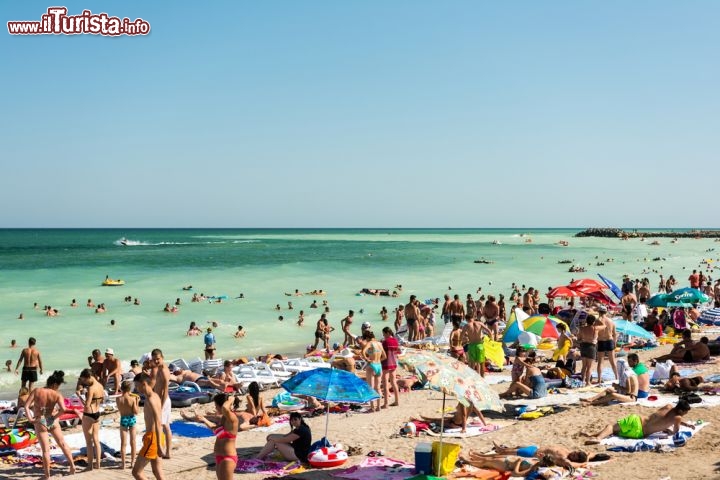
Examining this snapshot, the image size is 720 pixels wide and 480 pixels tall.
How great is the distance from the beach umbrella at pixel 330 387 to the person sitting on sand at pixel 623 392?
435cm

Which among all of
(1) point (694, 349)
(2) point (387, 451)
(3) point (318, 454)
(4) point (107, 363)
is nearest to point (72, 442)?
(4) point (107, 363)

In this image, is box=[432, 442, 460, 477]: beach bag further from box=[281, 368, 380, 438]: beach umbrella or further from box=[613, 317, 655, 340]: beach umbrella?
box=[613, 317, 655, 340]: beach umbrella

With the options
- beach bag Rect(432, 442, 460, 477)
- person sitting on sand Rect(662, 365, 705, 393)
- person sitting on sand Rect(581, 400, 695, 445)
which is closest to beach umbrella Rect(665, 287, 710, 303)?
person sitting on sand Rect(662, 365, 705, 393)

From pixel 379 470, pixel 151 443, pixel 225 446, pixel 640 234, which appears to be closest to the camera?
pixel 225 446

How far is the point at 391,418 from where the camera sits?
10.8 meters

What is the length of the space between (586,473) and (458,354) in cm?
667

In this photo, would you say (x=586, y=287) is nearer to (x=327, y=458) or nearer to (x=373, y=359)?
(x=373, y=359)

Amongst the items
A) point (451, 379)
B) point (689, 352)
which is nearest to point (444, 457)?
point (451, 379)

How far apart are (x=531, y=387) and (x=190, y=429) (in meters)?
6.07

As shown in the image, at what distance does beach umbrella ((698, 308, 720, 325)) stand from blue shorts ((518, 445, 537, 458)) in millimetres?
15732

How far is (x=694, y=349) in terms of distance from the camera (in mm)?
14297

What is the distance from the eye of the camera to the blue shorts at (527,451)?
8.05 m

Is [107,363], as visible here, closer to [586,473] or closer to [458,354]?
[458,354]

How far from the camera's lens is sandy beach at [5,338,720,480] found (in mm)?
7637
